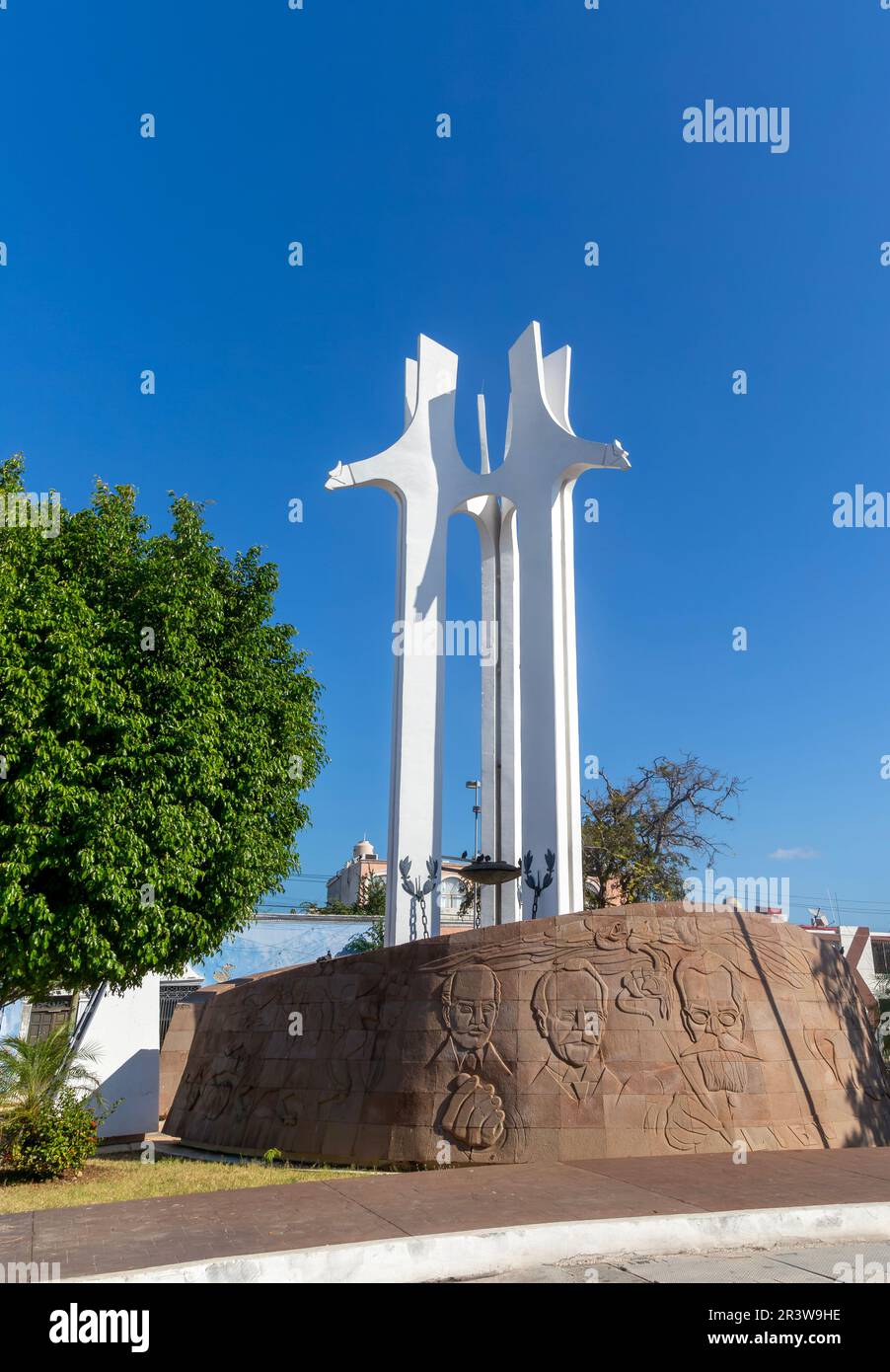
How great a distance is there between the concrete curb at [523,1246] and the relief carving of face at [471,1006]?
418 centimetres

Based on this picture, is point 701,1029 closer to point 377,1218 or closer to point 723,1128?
point 723,1128

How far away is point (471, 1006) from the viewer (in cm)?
1114

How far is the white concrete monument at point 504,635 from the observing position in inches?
734

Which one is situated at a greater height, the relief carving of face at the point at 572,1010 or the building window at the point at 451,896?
the relief carving of face at the point at 572,1010

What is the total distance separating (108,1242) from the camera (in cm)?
668

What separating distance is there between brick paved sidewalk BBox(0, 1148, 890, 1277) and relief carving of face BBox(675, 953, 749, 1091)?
1.02 meters

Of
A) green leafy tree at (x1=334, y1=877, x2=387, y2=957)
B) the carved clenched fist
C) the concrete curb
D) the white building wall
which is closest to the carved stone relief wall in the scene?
the carved clenched fist

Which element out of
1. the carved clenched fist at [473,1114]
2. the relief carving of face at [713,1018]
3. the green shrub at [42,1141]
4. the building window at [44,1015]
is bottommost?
the building window at [44,1015]

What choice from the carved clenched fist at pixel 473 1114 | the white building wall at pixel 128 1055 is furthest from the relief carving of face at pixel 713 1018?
the white building wall at pixel 128 1055

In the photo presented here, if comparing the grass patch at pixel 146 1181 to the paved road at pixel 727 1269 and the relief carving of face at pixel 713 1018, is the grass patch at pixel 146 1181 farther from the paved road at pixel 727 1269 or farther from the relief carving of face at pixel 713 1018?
the relief carving of face at pixel 713 1018

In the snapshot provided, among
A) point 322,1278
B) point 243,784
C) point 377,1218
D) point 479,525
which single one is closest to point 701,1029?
point 377,1218

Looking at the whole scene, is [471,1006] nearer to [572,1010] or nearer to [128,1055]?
[572,1010]

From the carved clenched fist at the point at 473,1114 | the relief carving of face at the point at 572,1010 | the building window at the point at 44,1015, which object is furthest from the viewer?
the building window at the point at 44,1015

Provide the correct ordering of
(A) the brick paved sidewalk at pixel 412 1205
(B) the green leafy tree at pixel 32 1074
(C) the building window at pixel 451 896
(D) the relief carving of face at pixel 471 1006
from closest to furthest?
(A) the brick paved sidewalk at pixel 412 1205
(D) the relief carving of face at pixel 471 1006
(B) the green leafy tree at pixel 32 1074
(C) the building window at pixel 451 896
